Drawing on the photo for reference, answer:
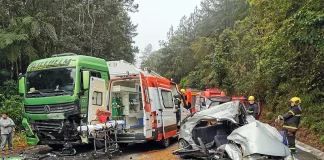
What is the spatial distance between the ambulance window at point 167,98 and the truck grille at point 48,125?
10.4ft

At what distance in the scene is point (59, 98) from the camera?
8734 mm

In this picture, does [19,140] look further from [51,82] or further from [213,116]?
[213,116]

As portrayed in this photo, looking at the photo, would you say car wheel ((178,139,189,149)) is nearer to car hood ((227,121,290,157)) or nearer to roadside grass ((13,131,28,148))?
car hood ((227,121,290,157))

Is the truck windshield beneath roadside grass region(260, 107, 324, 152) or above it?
above

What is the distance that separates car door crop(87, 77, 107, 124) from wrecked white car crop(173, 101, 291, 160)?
2.43m

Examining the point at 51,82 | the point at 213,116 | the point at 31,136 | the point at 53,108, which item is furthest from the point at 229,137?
the point at 31,136

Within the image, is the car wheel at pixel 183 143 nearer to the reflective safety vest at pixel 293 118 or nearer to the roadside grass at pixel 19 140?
the reflective safety vest at pixel 293 118

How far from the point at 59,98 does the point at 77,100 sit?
0.51m

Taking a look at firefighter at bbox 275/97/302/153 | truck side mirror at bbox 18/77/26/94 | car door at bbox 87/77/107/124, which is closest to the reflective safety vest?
firefighter at bbox 275/97/302/153

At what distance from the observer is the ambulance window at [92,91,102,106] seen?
8602 millimetres

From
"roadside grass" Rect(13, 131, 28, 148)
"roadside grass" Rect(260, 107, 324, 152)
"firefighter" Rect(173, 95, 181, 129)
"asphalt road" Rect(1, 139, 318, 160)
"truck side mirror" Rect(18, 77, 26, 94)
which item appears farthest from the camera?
"roadside grass" Rect(13, 131, 28, 148)

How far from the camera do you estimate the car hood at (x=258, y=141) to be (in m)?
6.05

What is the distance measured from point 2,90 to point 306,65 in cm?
1492

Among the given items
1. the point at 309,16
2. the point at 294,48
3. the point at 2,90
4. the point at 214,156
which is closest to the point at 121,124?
the point at 214,156
